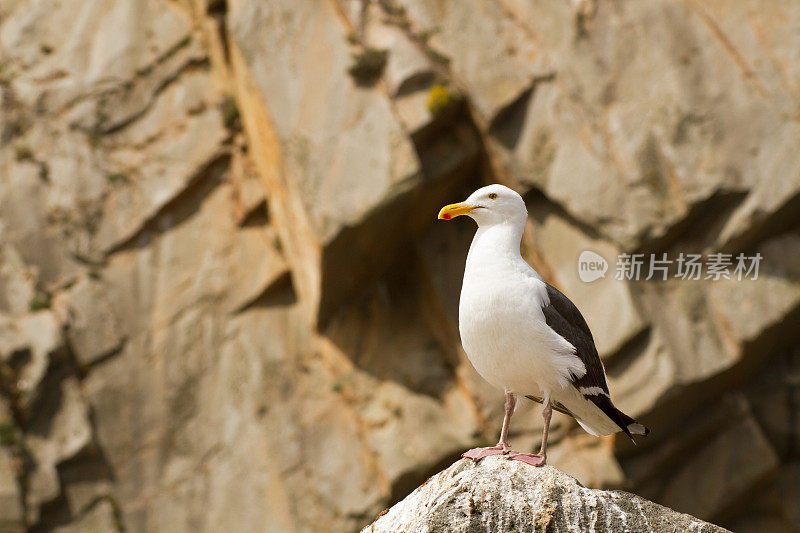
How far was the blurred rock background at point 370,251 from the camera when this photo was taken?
13.1 metres

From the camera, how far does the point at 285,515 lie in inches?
573

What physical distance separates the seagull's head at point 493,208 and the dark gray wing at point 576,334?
0.55 m

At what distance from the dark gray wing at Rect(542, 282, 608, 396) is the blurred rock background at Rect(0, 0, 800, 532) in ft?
23.3

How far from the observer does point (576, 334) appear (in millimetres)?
5918

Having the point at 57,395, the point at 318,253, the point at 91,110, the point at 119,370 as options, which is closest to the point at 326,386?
the point at 318,253

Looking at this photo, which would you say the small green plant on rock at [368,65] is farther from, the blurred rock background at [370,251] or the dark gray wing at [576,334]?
the dark gray wing at [576,334]

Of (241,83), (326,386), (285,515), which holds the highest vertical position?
(241,83)

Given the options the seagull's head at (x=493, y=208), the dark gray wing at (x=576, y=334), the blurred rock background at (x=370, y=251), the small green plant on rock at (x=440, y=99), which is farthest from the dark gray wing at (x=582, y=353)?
the small green plant on rock at (x=440, y=99)

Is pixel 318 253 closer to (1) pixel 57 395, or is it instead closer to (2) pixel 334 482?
(2) pixel 334 482

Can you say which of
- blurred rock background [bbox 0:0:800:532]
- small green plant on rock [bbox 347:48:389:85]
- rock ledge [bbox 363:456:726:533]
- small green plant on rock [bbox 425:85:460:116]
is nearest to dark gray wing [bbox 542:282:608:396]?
rock ledge [bbox 363:456:726:533]

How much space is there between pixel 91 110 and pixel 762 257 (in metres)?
12.3

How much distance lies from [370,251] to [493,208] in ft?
27.6

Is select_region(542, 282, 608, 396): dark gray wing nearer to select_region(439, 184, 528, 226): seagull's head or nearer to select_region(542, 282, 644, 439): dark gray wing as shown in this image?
select_region(542, 282, 644, 439): dark gray wing

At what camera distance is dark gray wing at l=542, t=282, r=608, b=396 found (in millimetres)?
5754
